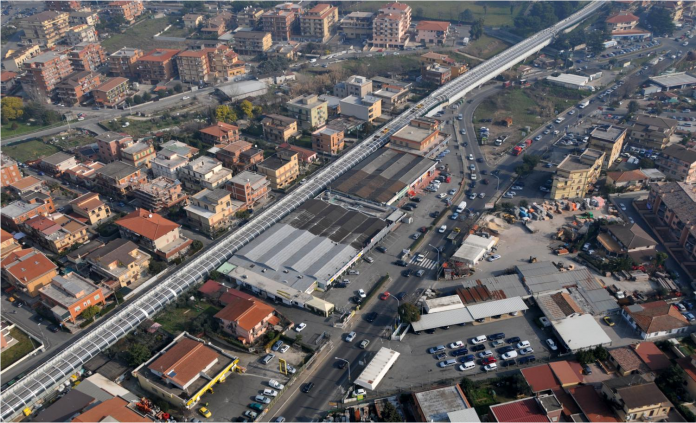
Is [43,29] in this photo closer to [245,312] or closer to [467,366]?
[245,312]

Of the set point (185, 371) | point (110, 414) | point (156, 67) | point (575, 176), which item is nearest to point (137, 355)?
point (185, 371)

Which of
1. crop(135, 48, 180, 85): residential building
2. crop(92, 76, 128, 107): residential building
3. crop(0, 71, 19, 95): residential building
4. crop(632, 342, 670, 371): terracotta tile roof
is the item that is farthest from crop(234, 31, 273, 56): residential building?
crop(632, 342, 670, 371): terracotta tile roof

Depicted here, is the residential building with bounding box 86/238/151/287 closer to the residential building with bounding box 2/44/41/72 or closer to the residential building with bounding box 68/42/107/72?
the residential building with bounding box 68/42/107/72

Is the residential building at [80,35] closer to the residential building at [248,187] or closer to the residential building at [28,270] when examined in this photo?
the residential building at [248,187]

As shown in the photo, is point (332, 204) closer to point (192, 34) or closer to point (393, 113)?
point (393, 113)

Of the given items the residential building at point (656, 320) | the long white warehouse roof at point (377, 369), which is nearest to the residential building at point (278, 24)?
the long white warehouse roof at point (377, 369)

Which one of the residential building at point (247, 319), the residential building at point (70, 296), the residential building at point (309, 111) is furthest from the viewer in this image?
the residential building at point (309, 111)
